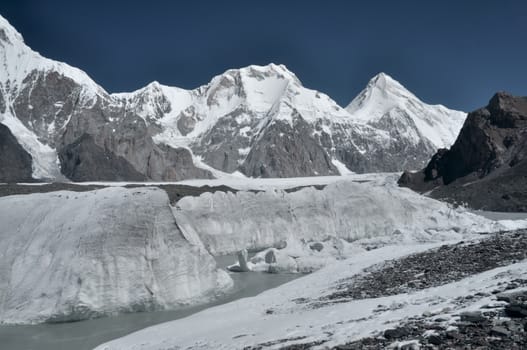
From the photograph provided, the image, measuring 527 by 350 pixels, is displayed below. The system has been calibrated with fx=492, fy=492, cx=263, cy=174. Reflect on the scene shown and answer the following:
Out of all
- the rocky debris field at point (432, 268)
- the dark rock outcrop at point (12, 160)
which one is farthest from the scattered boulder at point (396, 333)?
the dark rock outcrop at point (12, 160)

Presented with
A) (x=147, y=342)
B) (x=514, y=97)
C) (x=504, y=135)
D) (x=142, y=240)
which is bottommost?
(x=147, y=342)

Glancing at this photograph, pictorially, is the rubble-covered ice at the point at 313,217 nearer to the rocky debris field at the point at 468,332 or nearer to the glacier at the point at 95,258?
the glacier at the point at 95,258

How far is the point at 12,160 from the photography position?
591 feet

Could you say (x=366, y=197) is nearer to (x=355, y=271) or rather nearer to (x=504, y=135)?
(x=355, y=271)

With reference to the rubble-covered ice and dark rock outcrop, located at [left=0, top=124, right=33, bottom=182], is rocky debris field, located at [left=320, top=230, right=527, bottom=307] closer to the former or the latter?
the rubble-covered ice

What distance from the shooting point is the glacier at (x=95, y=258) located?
1867cm

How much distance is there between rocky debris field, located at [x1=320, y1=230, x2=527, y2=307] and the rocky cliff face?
299 feet

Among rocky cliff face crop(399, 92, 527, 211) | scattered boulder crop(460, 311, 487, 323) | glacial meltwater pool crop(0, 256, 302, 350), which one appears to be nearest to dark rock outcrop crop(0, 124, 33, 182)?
rocky cliff face crop(399, 92, 527, 211)

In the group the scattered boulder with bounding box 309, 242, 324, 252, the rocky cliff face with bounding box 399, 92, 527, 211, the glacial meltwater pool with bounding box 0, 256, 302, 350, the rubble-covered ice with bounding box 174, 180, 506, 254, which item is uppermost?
the rocky cliff face with bounding box 399, 92, 527, 211

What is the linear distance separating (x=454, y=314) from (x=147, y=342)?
8847mm

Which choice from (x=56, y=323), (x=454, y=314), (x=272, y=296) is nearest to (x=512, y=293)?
(x=454, y=314)

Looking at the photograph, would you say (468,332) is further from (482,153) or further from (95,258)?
(482,153)

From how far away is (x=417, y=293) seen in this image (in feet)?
45.9

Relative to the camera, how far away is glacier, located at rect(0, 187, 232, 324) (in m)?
18.7
